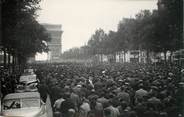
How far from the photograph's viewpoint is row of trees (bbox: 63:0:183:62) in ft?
42.5

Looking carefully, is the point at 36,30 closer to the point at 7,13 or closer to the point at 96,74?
the point at 7,13

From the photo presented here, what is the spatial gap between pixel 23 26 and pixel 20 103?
5.32 m

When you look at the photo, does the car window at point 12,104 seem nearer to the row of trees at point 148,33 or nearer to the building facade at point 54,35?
the building facade at point 54,35

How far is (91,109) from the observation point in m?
11.0

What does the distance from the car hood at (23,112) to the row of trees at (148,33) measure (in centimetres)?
347

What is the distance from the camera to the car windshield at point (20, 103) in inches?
403

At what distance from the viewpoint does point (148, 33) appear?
62.7ft

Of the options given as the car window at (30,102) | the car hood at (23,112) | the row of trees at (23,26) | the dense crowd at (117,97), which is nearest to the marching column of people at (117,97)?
the dense crowd at (117,97)

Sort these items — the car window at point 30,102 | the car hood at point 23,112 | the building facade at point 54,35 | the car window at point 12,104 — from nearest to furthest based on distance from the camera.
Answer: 1. the car hood at point 23,112
2. the car window at point 12,104
3. the car window at point 30,102
4. the building facade at point 54,35

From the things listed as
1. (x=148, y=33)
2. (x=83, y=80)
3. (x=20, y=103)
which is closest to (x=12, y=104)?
(x=20, y=103)

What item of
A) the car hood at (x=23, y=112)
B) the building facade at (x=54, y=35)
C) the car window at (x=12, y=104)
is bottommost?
the car hood at (x=23, y=112)

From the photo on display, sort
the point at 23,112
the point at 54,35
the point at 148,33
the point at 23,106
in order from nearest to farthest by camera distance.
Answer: the point at 23,112 < the point at 23,106 < the point at 54,35 < the point at 148,33

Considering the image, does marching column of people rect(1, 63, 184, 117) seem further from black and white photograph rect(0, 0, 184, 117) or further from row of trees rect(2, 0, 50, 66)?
row of trees rect(2, 0, 50, 66)

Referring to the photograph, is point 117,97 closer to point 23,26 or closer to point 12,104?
point 12,104
